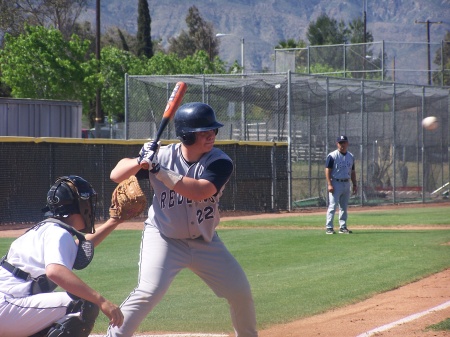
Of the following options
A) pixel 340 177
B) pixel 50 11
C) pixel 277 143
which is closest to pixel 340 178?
pixel 340 177

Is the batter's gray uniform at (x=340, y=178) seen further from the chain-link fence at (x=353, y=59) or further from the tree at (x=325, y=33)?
the tree at (x=325, y=33)

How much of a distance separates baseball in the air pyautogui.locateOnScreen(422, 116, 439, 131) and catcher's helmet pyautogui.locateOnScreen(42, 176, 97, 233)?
2230cm

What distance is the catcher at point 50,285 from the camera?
412cm

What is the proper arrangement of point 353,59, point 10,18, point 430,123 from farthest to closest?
point 10,18
point 353,59
point 430,123

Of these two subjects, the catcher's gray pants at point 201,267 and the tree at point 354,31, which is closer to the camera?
the catcher's gray pants at point 201,267

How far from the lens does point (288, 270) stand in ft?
36.3

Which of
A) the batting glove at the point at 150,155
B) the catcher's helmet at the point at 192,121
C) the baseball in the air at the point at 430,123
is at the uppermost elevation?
the baseball in the air at the point at 430,123

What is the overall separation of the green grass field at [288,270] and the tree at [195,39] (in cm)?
6235

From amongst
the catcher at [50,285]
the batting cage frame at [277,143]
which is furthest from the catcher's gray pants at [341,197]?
the catcher at [50,285]

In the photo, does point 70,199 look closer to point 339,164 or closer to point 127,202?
point 127,202

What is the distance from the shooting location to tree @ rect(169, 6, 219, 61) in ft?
259

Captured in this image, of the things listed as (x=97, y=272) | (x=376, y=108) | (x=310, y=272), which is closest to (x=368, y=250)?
(x=310, y=272)

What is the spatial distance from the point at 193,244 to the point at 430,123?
2217cm

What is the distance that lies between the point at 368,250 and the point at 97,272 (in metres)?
4.78
